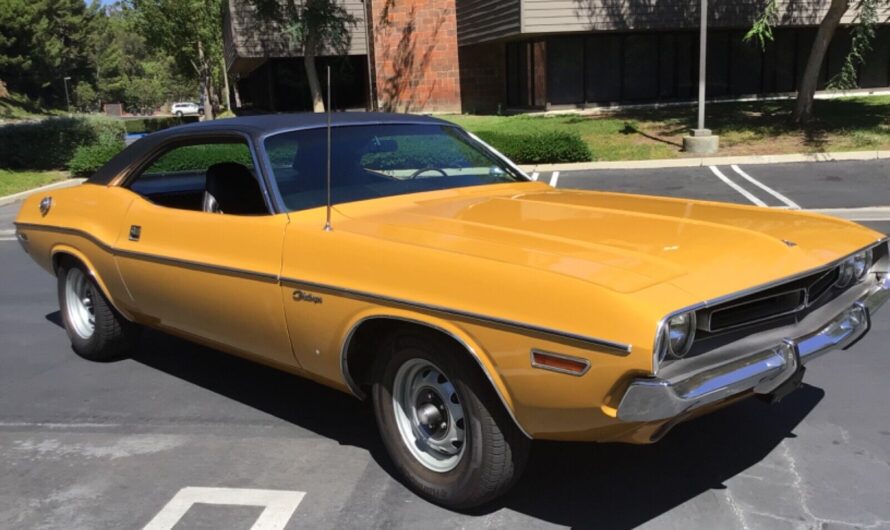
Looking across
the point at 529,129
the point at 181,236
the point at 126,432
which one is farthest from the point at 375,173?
the point at 529,129

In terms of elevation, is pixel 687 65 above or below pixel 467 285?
above

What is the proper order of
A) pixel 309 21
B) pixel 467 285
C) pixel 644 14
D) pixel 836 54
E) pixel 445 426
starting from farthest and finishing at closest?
pixel 836 54 < pixel 644 14 < pixel 309 21 < pixel 445 426 < pixel 467 285

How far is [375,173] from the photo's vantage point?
4266mm

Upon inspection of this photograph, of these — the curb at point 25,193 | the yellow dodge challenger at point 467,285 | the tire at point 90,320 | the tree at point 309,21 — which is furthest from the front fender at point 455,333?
the tree at point 309,21

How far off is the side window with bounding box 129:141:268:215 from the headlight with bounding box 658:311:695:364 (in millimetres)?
2259

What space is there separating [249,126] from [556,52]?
21.6m

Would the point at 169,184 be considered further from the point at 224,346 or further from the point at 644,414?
the point at 644,414

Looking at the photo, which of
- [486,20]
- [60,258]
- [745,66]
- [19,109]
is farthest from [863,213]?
[19,109]

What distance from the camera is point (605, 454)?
3.81 metres

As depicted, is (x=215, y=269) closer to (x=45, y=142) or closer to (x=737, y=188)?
(x=737, y=188)

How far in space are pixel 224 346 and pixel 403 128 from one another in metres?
1.60

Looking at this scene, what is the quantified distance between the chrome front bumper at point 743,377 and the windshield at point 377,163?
6.36ft

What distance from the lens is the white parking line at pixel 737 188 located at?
39.0 feet

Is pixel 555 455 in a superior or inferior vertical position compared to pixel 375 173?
inferior
